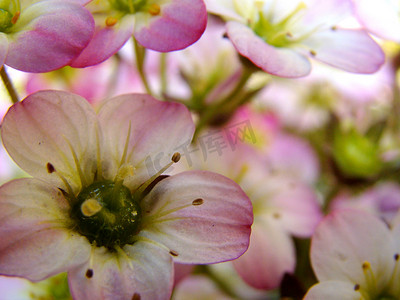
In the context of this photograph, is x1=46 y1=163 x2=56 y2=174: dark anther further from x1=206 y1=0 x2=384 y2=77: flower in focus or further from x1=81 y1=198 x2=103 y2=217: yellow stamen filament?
x1=206 y1=0 x2=384 y2=77: flower in focus

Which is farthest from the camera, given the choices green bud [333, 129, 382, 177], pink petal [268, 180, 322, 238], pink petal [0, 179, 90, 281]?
green bud [333, 129, 382, 177]

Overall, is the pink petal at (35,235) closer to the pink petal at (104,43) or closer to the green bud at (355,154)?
the pink petal at (104,43)

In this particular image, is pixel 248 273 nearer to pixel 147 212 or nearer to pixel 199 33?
pixel 147 212

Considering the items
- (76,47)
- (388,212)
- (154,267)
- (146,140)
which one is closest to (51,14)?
(76,47)

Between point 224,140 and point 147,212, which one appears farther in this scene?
point 224,140

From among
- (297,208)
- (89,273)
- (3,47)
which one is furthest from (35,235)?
(297,208)

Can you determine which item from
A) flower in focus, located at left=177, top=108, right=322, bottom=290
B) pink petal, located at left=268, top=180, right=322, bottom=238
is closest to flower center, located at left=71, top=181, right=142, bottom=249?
flower in focus, located at left=177, top=108, right=322, bottom=290

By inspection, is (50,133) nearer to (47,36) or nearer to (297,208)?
(47,36)
